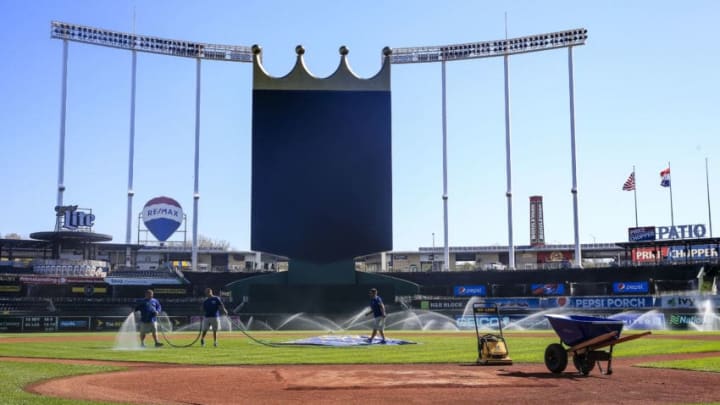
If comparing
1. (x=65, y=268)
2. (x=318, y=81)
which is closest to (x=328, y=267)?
(x=318, y=81)

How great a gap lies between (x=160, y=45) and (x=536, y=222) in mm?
68744

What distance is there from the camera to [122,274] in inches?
2763

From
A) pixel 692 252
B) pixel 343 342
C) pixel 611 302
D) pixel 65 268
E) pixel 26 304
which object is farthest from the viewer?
pixel 692 252

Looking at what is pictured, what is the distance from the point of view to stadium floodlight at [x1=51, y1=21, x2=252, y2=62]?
227 ft

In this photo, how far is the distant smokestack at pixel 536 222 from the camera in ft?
378

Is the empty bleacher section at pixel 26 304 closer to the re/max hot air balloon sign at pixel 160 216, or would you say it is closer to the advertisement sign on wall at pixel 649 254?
the re/max hot air balloon sign at pixel 160 216

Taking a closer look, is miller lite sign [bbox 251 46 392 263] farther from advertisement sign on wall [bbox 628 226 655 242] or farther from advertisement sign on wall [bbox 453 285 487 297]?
advertisement sign on wall [bbox 628 226 655 242]

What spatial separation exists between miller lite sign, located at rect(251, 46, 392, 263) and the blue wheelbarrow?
38803 millimetres

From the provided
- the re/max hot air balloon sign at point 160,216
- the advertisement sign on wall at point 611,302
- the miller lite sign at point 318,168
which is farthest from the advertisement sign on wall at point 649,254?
the re/max hot air balloon sign at point 160,216

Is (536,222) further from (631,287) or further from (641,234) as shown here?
(631,287)

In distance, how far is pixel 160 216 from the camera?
79438 millimetres

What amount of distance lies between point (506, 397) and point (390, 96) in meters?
44.6

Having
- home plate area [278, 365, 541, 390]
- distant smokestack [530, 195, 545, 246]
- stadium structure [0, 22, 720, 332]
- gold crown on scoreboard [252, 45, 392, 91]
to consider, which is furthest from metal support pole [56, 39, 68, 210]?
distant smokestack [530, 195, 545, 246]

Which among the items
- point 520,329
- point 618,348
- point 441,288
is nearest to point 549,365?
point 618,348
